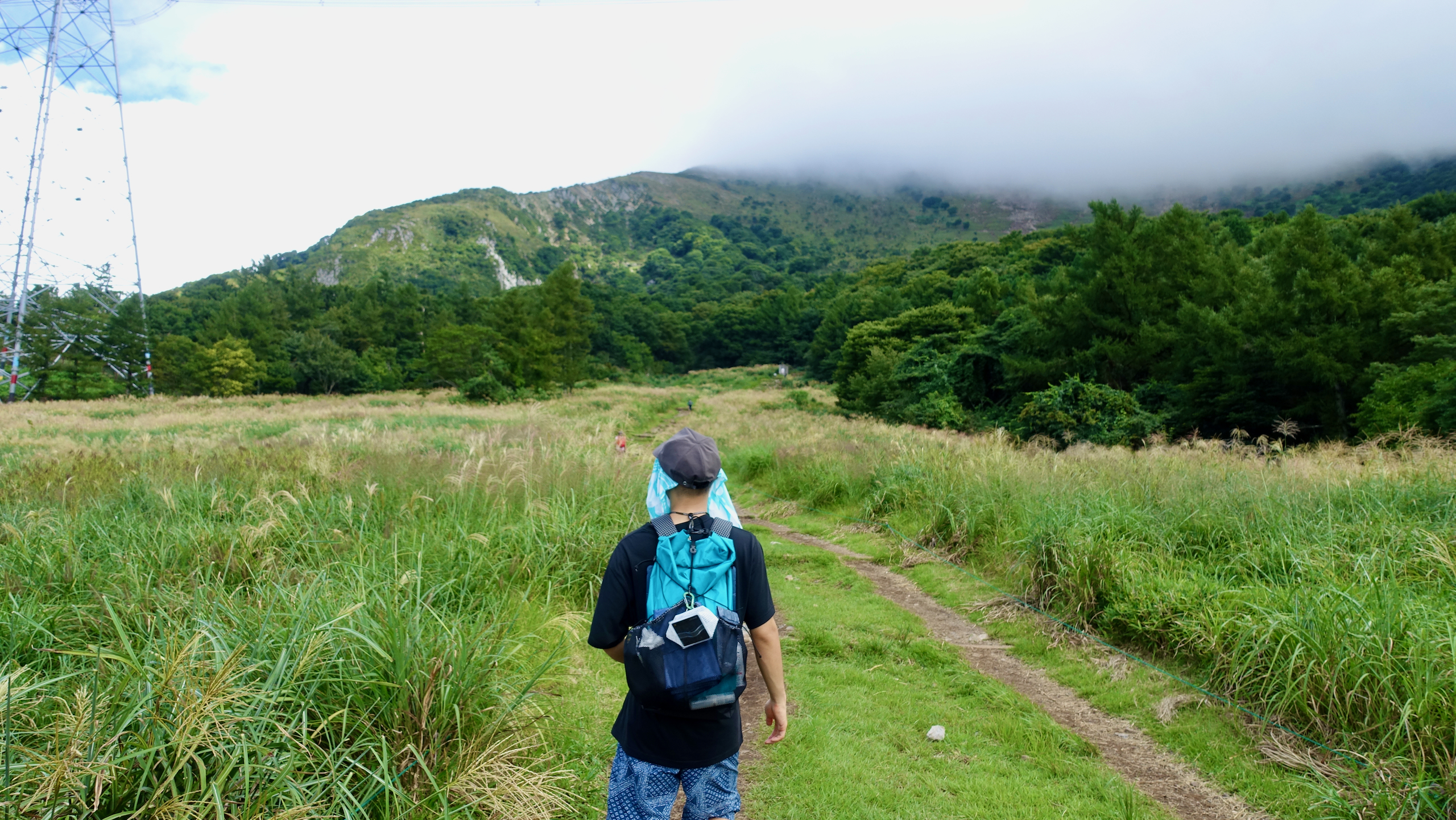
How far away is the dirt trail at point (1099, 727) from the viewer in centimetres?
348

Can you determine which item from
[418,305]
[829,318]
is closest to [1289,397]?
[829,318]

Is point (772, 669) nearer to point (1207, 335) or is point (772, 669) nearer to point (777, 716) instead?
point (777, 716)

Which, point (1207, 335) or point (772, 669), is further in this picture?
point (1207, 335)

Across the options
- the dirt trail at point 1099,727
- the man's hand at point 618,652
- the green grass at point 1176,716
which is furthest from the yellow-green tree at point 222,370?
the man's hand at point 618,652

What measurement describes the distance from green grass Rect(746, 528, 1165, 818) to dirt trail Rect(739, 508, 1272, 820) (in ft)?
0.46

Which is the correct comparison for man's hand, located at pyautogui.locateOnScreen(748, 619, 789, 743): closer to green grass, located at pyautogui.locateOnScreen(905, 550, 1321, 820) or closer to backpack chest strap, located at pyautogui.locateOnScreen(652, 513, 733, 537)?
backpack chest strap, located at pyautogui.locateOnScreen(652, 513, 733, 537)

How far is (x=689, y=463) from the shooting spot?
91.5 inches

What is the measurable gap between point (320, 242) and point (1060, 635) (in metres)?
189

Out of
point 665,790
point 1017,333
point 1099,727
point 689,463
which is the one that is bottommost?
point 1099,727

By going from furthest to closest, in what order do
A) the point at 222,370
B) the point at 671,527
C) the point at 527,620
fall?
the point at 222,370, the point at 527,620, the point at 671,527

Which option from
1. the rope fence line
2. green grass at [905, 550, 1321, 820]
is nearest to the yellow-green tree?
the rope fence line

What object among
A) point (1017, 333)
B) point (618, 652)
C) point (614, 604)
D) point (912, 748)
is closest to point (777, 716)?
point (618, 652)

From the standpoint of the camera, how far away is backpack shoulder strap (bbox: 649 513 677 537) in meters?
2.30

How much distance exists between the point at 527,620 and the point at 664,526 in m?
2.96
